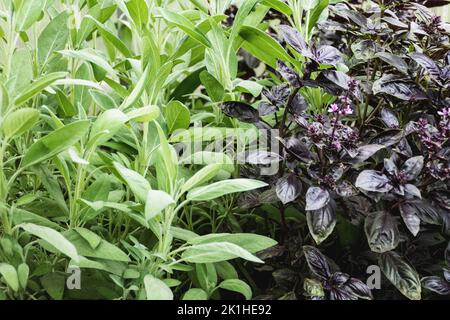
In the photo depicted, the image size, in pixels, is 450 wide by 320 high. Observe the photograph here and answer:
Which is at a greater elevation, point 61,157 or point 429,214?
point 61,157

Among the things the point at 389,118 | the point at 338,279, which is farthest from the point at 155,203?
the point at 389,118

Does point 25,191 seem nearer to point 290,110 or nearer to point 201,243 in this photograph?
point 201,243

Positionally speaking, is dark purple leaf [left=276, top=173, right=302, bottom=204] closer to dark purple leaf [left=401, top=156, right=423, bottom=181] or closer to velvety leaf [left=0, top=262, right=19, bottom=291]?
dark purple leaf [left=401, top=156, right=423, bottom=181]

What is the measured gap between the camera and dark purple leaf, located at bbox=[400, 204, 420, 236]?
2.78 feet

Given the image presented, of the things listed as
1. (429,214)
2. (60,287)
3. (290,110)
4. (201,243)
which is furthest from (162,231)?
(429,214)

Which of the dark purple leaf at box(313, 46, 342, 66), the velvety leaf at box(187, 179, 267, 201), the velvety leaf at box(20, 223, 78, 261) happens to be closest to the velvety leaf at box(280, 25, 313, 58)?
the dark purple leaf at box(313, 46, 342, 66)

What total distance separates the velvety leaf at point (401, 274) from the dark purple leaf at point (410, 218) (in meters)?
0.08

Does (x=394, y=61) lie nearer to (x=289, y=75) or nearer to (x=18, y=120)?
(x=289, y=75)

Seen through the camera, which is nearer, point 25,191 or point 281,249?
point 281,249

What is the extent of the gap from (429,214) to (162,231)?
1.27ft

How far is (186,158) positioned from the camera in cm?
97

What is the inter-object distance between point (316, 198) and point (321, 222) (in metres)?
0.04

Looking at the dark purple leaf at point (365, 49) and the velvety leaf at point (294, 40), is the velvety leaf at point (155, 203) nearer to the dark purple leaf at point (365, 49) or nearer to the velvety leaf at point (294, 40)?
the velvety leaf at point (294, 40)

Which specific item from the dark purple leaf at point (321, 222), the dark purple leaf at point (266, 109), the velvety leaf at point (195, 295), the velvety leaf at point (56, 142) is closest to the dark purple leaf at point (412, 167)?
the dark purple leaf at point (321, 222)
